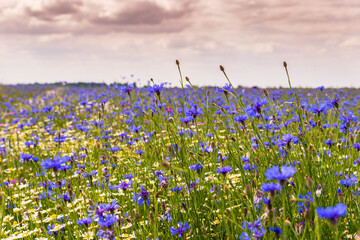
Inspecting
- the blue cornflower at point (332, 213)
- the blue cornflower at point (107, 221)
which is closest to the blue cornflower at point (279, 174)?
the blue cornflower at point (332, 213)

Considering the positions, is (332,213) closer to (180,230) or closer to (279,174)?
(279,174)

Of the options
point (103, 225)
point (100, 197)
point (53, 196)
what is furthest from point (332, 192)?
point (53, 196)

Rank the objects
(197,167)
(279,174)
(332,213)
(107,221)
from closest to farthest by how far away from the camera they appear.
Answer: (332,213), (279,174), (107,221), (197,167)

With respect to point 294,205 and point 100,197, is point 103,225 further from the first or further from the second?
point 100,197

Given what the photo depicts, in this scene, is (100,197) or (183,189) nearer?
(183,189)

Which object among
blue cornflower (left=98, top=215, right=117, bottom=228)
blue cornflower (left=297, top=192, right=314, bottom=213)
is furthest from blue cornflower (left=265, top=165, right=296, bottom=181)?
blue cornflower (left=98, top=215, right=117, bottom=228)

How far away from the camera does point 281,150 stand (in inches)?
133

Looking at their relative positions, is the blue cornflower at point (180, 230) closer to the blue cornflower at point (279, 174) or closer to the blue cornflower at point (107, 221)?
the blue cornflower at point (107, 221)

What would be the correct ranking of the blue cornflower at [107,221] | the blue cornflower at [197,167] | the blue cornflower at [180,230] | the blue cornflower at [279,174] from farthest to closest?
the blue cornflower at [197,167] → the blue cornflower at [180,230] → the blue cornflower at [107,221] → the blue cornflower at [279,174]

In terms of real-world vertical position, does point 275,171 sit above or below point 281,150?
above

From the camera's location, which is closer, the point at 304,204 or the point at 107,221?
the point at 107,221

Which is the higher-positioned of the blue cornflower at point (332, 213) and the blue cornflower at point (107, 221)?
the blue cornflower at point (332, 213)

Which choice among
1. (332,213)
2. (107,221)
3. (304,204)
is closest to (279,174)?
(332,213)

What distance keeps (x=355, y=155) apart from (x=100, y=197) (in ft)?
8.68
